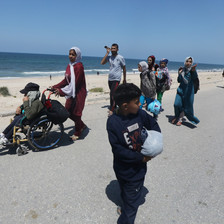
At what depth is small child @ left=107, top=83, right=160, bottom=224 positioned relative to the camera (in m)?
1.71

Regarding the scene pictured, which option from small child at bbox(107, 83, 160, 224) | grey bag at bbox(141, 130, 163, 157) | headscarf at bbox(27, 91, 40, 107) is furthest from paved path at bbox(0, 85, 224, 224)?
headscarf at bbox(27, 91, 40, 107)

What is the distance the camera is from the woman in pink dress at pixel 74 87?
12.1 feet

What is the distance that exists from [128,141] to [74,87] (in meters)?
2.31

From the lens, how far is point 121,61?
5.65 meters

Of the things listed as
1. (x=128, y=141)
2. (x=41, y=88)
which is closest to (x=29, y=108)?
(x=128, y=141)

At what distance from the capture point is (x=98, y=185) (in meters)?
2.62

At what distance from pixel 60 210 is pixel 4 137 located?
180 cm

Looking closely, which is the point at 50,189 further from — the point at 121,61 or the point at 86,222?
the point at 121,61

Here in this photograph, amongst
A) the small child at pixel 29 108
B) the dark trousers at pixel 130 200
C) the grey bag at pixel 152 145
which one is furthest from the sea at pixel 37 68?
the grey bag at pixel 152 145

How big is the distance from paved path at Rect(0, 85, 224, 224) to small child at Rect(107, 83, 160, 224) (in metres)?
0.46

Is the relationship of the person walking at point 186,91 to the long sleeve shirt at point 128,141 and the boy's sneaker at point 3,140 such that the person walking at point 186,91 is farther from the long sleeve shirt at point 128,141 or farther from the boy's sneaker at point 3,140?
the boy's sneaker at point 3,140

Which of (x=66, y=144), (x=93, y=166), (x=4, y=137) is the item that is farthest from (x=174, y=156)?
(x=4, y=137)

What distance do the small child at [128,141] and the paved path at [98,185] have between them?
46 cm

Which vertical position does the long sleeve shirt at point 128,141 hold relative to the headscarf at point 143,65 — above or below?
below
